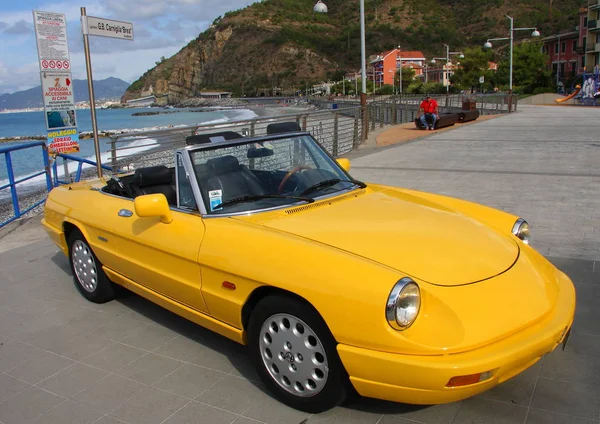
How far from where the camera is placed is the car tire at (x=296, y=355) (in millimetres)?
2660

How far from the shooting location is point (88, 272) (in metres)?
4.64

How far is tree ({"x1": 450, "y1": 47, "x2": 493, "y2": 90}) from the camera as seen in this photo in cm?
6806

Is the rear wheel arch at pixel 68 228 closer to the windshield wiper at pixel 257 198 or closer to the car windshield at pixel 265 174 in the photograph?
the car windshield at pixel 265 174

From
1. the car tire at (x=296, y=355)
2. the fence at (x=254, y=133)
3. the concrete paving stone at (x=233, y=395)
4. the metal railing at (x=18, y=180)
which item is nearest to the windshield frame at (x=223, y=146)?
the car tire at (x=296, y=355)

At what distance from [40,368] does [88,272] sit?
3.91 feet

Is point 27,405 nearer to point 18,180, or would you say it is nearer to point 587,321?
point 587,321

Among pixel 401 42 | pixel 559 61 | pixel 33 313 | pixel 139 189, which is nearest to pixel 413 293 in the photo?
pixel 139 189

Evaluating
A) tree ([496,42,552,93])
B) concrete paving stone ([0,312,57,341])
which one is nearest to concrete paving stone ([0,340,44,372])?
concrete paving stone ([0,312,57,341])

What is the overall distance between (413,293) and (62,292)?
3795 mm

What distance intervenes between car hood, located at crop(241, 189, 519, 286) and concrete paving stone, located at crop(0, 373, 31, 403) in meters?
1.86

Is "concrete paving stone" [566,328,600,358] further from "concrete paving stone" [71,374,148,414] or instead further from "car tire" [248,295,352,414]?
"concrete paving stone" [71,374,148,414]

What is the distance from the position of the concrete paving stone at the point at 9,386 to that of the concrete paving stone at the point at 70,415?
394mm

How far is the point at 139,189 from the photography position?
4.44 m

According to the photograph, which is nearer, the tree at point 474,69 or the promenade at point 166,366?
the promenade at point 166,366
